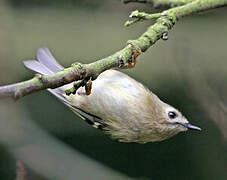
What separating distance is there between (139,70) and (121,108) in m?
0.72

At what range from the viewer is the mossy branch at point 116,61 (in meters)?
0.86

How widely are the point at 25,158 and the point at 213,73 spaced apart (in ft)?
4.39

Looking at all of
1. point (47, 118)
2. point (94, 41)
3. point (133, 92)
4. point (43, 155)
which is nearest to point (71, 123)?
point (47, 118)

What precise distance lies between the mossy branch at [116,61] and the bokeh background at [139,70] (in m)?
0.67

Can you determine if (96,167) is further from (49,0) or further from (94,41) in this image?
(49,0)

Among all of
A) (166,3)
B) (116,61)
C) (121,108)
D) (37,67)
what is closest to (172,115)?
(121,108)

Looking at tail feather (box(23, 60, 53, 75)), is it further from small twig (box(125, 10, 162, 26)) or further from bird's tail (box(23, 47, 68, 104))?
small twig (box(125, 10, 162, 26))

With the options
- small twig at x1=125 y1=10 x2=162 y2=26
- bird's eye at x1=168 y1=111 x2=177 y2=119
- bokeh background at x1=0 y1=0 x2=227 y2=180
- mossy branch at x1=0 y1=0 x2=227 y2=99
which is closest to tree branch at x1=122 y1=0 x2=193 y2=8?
mossy branch at x1=0 y1=0 x2=227 y2=99

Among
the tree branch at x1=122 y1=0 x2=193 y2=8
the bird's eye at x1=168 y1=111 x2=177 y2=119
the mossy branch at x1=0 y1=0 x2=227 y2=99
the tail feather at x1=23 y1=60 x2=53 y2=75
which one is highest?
the tree branch at x1=122 y1=0 x2=193 y2=8

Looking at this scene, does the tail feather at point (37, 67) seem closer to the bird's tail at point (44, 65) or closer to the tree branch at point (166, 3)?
the bird's tail at point (44, 65)

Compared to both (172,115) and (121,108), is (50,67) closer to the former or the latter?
(121,108)

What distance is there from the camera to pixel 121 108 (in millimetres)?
1666

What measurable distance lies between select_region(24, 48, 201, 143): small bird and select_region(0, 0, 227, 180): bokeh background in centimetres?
42

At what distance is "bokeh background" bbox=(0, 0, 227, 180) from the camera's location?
2.29m
